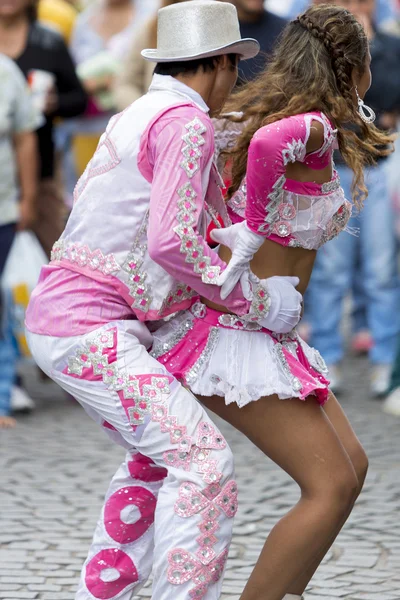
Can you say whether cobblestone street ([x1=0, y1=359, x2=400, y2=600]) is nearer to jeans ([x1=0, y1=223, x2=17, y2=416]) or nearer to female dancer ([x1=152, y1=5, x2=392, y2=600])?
jeans ([x1=0, y1=223, x2=17, y2=416])

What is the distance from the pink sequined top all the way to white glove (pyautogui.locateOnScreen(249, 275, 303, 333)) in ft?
0.44

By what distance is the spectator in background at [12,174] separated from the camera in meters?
6.68

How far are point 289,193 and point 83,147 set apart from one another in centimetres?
481

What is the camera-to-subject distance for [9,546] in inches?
178

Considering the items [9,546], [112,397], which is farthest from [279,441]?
[9,546]

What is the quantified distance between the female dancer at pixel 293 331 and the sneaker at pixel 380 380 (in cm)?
369

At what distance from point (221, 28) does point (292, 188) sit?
46 cm

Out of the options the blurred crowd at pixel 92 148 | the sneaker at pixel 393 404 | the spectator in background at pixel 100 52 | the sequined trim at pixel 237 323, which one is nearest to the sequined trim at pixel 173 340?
the sequined trim at pixel 237 323

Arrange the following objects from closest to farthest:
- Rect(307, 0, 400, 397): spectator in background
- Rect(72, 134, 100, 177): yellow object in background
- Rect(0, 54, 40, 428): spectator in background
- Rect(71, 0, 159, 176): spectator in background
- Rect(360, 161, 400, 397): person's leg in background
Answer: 1. Rect(0, 54, 40, 428): spectator in background
2. Rect(307, 0, 400, 397): spectator in background
3. Rect(360, 161, 400, 397): person's leg in background
4. Rect(71, 0, 159, 176): spectator in background
5. Rect(72, 134, 100, 177): yellow object in background

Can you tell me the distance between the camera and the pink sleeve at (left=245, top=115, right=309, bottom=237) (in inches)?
125

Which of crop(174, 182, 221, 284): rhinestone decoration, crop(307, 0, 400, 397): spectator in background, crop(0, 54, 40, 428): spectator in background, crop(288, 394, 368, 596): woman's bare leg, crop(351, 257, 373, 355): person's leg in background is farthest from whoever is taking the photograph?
crop(351, 257, 373, 355): person's leg in background

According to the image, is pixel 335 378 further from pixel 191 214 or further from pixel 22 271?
pixel 191 214

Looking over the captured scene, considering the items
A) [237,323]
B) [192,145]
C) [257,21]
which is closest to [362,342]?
[257,21]

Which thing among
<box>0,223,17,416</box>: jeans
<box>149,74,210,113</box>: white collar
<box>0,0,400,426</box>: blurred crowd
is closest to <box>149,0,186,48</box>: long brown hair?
<box>0,0,400,426</box>: blurred crowd
